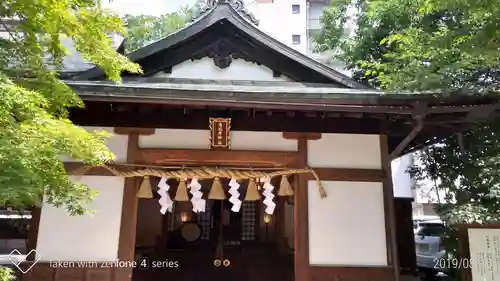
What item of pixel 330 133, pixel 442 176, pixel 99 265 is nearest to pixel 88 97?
pixel 99 265

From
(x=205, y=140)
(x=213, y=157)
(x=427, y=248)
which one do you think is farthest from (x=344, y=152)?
(x=427, y=248)

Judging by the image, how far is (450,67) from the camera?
5.60 m

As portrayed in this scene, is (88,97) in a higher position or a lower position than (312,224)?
higher

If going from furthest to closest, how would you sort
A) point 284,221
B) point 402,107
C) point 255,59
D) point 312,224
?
point 284,221, point 255,59, point 312,224, point 402,107

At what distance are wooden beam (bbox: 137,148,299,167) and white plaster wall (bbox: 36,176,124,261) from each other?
0.85 m

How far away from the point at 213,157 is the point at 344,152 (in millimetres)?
2092

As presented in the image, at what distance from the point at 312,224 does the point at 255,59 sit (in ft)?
9.85

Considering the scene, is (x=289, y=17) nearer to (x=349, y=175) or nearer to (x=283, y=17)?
(x=283, y=17)

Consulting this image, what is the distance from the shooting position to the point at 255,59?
276 inches

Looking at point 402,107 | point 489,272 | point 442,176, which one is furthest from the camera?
point 442,176

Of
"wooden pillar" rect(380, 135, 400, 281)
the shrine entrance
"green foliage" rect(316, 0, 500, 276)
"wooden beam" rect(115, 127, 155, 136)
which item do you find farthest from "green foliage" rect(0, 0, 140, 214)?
the shrine entrance

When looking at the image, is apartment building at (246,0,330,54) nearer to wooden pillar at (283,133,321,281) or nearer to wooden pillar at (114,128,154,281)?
wooden pillar at (283,133,321,281)

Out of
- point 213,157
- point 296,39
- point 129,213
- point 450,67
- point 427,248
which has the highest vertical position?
point 296,39

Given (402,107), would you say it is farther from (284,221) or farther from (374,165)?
(284,221)
